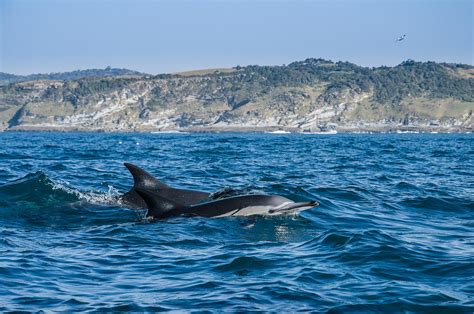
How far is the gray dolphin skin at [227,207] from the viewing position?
18.1 metres

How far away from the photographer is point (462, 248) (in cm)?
1508

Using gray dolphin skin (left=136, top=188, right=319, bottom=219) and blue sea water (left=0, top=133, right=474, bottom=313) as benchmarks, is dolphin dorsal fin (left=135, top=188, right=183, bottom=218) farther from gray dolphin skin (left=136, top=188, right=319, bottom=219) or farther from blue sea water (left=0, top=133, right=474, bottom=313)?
blue sea water (left=0, top=133, right=474, bottom=313)

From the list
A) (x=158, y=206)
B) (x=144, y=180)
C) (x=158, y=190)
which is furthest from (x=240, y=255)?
(x=144, y=180)

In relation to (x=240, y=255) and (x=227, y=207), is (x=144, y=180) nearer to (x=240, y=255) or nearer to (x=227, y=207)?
(x=227, y=207)

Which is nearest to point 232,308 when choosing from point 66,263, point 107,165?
point 66,263

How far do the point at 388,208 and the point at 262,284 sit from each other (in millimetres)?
10779

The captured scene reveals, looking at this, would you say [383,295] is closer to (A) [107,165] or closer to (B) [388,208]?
(B) [388,208]

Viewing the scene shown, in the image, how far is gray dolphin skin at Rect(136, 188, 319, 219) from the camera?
18141mm

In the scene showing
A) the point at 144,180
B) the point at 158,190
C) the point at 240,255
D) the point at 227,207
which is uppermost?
the point at 144,180

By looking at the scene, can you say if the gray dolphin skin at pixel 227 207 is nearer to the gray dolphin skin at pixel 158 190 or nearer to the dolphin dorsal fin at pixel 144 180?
the gray dolphin skin at pixel 158 190

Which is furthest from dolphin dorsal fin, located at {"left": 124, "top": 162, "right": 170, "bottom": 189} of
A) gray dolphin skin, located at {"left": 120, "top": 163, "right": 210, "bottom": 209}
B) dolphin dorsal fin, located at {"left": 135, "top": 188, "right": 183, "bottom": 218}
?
dolphin dorsal fin, located at {"left": 135, "top": 188, "right": 183, "bottom": 218}

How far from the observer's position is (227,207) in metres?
18.3

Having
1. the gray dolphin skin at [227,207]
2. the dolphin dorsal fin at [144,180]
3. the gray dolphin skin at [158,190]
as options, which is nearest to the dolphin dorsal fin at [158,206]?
the gray dolphin skin at [227,207]

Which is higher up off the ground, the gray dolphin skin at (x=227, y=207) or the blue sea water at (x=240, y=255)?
the gray dolphin skin at (x=227, y=207)
